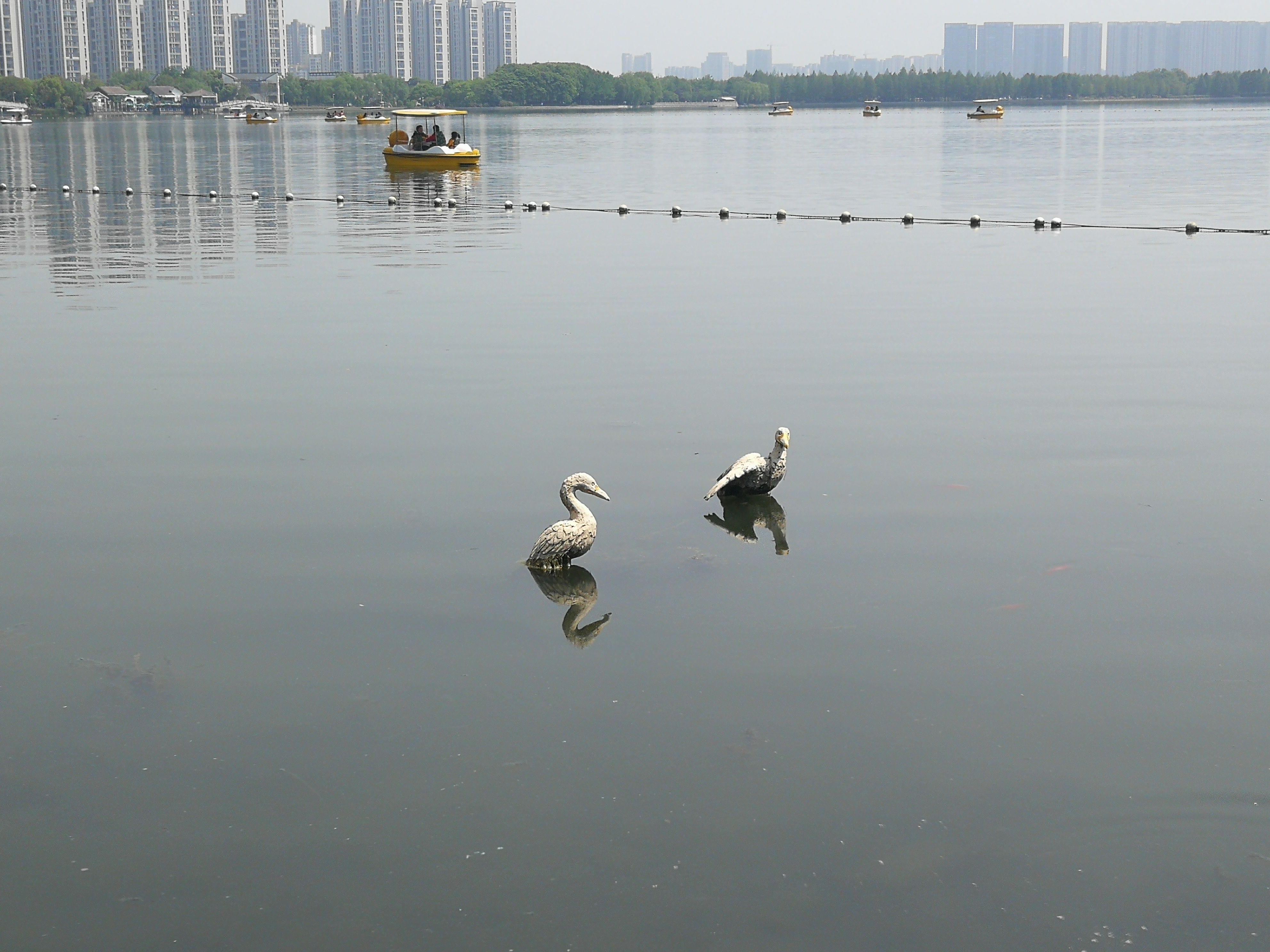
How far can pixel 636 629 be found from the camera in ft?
29.9

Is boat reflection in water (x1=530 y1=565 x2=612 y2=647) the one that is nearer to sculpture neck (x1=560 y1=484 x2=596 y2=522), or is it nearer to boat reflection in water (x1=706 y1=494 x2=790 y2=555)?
sculpture neck (x1=560 y1=484 x2=596 y2=522)

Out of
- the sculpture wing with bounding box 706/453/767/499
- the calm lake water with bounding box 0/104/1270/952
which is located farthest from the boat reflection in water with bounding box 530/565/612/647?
the sculpture wing with bounding box 706/453/767/499

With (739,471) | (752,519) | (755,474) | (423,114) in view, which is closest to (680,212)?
(423,114)

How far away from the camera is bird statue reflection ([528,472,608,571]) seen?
1002cm

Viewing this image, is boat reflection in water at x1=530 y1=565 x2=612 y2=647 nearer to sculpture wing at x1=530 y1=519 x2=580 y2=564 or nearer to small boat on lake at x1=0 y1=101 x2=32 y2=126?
sculpture wing at x1=530 y1=519 x2=580 y2=564

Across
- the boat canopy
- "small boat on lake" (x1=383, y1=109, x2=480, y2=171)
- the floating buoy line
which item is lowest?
the floating buoy line

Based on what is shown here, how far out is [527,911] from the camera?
607 centimetres

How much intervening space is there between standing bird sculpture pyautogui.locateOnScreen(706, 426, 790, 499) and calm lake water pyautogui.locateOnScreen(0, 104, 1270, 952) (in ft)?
0.76

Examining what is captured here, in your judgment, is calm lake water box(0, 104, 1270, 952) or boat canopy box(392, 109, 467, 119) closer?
calm lake water box(0, 104, 1270, 952)

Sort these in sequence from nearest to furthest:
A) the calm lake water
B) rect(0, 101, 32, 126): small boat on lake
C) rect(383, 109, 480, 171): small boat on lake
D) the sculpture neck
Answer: the calm lake water
the sculpture neck
rect(383, 109, 480, 171): small boat on lake
rect(0, 101, 32, 126): small boat on lake

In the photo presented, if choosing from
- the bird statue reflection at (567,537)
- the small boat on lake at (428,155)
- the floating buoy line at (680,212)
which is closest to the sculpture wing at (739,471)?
the bird statue reflection at (567,537)

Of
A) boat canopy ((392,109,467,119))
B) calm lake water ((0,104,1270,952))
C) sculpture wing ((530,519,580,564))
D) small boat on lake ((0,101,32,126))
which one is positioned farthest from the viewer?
small boat on lake ((0,101,32,126))

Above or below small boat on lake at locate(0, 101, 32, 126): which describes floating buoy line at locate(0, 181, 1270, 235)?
below

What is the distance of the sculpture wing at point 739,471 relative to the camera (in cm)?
1152
